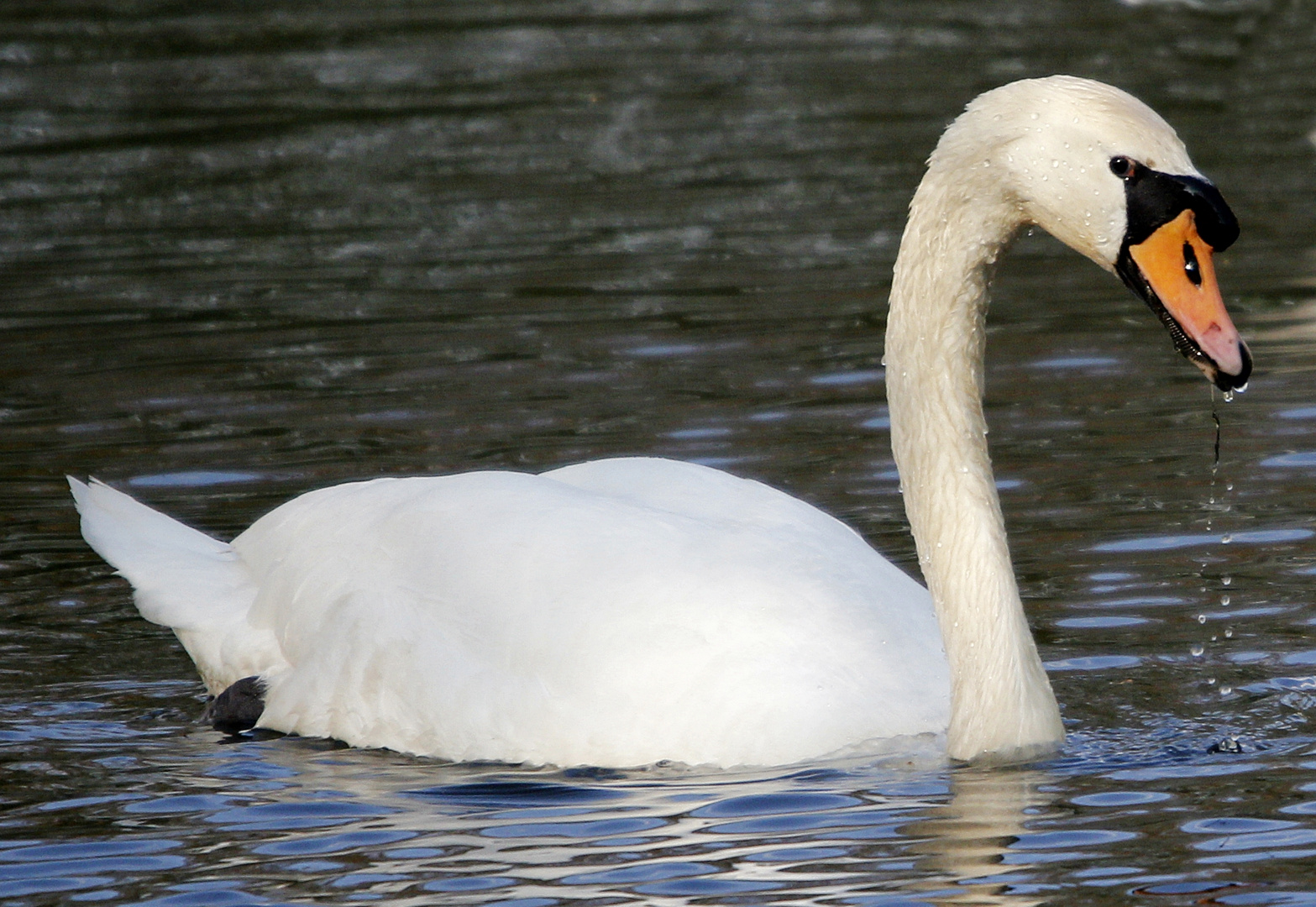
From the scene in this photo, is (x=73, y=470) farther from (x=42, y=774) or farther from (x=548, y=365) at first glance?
(x=42, y=774)

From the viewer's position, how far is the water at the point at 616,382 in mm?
5797

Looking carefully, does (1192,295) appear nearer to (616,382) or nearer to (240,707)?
(240,707)

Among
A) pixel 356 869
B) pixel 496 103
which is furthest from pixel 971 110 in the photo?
pixel 496 103

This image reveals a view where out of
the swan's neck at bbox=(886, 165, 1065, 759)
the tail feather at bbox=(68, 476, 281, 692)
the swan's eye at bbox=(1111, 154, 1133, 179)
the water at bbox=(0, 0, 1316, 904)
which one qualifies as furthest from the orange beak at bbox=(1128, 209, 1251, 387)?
the tail feather at bbox=(68, 476, 281, 692)

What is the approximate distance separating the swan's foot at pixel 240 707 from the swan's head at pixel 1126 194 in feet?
8.93

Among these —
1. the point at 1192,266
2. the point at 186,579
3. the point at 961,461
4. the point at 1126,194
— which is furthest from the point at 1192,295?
the point at 186,579

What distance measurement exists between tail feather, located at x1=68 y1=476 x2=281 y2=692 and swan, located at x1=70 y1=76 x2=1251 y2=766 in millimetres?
278

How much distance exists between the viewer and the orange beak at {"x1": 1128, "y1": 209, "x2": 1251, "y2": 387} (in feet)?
18.6

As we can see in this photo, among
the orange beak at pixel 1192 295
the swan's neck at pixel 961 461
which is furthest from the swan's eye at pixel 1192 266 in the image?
the swan's neck at pixel 961 461

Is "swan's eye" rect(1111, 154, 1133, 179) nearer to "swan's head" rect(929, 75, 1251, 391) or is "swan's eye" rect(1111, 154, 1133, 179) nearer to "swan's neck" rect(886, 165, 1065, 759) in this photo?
"swan's head" rect(929, 75, 1251, 391)

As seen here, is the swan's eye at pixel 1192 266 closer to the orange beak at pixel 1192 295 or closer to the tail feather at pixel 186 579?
the orange beak at pixel 1192 295

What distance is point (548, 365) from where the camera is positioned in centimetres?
1137

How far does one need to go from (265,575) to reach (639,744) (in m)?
1.74

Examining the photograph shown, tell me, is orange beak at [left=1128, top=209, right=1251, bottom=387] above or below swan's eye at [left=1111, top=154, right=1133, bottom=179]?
below
